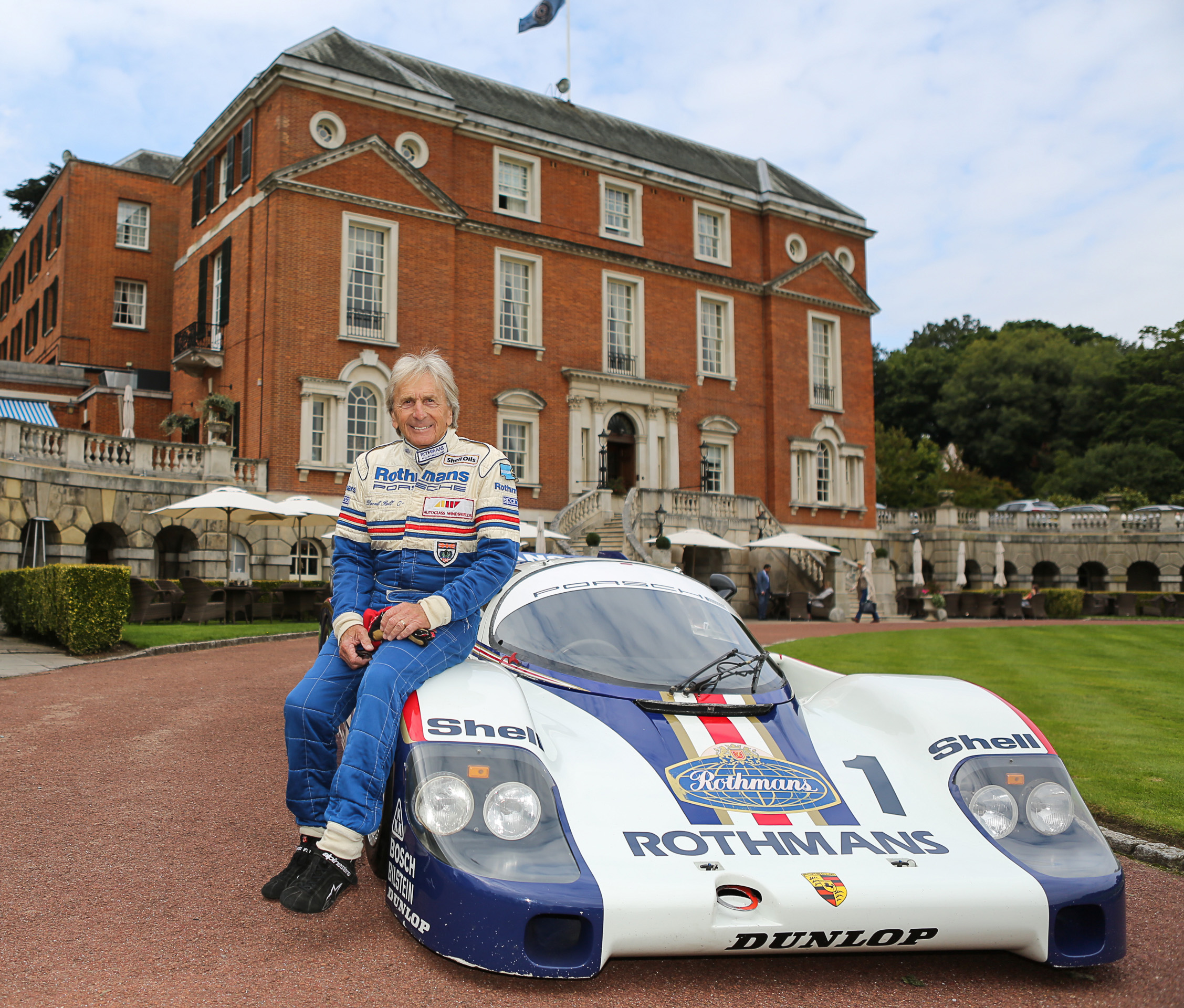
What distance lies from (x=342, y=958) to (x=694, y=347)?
30747 millimetres

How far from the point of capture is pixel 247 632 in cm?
1580

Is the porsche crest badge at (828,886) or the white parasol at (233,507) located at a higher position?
the white parasol at (233,507)

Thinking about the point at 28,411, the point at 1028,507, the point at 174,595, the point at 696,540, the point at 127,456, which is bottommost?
the point at 174,595

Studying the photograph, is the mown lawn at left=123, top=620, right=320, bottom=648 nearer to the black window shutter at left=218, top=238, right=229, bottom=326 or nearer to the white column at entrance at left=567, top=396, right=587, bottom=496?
the black window shutter at left=218, top=238, right=229, bottom=326

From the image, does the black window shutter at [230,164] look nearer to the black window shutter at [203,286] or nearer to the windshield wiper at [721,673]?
the black window shutter at [203,286]

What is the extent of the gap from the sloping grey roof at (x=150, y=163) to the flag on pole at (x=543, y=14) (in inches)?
577

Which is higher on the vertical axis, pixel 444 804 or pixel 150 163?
pixel 150 163

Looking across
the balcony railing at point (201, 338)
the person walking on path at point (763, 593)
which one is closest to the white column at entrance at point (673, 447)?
the person walking on path at point (763, 593)

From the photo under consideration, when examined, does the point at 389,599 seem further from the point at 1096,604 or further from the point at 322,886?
the point at 1096,604

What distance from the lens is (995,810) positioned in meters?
3.62

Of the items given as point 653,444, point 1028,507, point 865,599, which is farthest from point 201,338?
point 1028,507

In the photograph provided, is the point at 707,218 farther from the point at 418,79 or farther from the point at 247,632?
the point at 247,632

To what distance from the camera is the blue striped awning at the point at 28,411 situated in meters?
28.0

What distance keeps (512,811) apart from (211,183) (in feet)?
97.3
